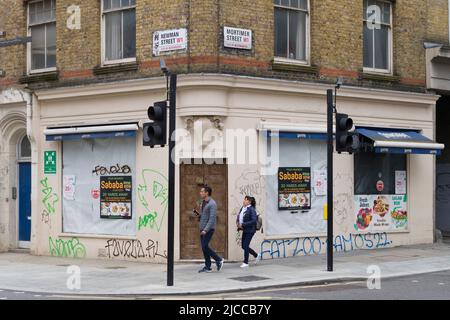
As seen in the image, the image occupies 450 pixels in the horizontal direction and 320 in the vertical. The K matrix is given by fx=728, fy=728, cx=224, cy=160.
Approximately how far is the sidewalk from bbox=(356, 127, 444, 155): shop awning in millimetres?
2734

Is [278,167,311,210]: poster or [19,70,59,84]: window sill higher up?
[19,70,59,84]: window sill

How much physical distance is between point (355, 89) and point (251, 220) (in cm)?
540

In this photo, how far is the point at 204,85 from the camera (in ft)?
55.5

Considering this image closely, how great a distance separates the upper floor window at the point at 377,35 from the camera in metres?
20.4

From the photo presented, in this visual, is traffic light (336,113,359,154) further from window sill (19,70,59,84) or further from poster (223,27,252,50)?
window sill (19,70,59,84)

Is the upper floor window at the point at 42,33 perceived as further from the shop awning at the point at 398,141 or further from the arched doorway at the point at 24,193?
the shop awning at the point at 398,141

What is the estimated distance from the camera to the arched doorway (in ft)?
67.5

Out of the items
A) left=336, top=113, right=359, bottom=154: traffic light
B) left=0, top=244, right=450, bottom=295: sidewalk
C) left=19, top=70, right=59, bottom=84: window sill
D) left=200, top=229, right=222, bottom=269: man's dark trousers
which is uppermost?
left=19, top=70, right=59, bottom=84: window sill

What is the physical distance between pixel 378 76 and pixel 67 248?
9653mm

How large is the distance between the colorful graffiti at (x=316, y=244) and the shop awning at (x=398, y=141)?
2.45 metres

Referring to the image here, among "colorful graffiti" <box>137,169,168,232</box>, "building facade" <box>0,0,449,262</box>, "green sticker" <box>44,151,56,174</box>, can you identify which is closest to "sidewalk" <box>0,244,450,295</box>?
"building facade" <box>0,0,449,262</box>

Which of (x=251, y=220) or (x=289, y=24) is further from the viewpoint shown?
(x=289, y=24)
